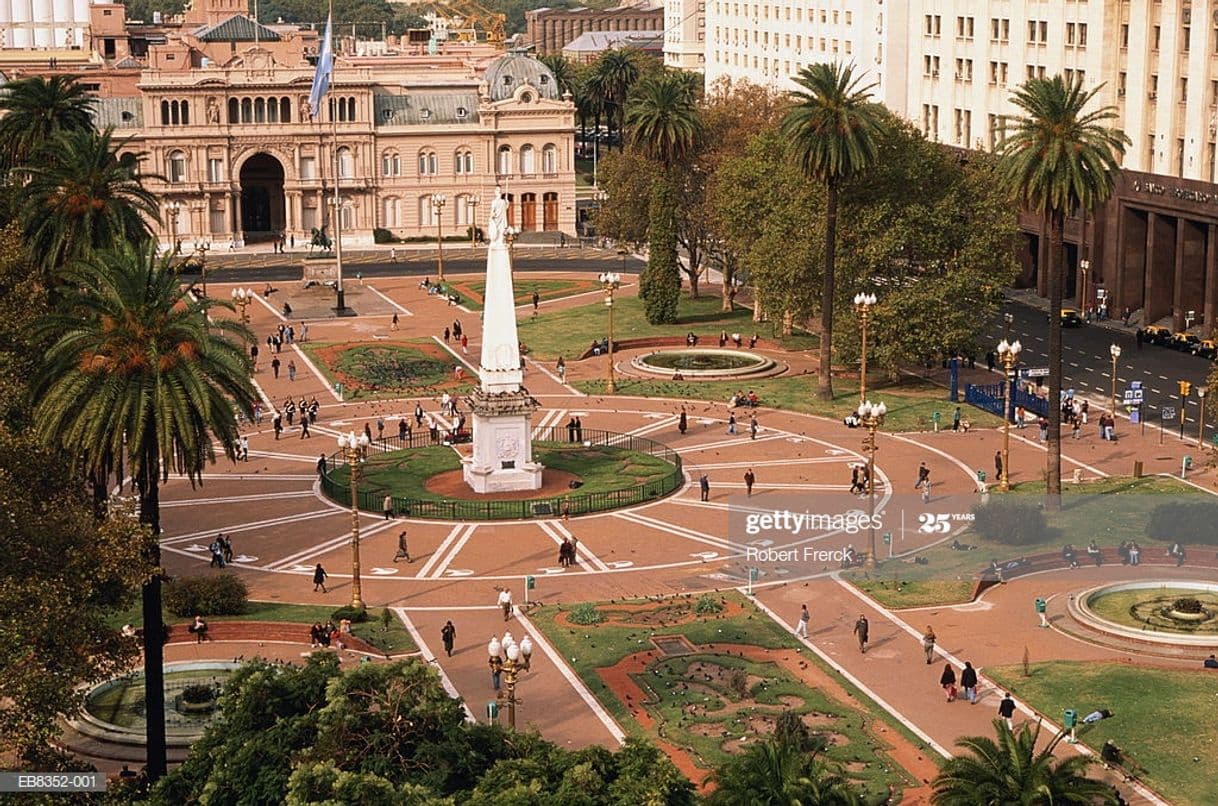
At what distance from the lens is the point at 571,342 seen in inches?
4584

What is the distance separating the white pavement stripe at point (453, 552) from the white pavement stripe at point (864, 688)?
38.1 feet

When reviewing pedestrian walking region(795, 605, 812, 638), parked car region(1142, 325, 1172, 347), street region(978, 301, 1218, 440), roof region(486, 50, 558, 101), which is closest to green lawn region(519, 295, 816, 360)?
street region(978, 301, 1218, 440)

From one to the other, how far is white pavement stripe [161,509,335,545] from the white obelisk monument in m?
6.66

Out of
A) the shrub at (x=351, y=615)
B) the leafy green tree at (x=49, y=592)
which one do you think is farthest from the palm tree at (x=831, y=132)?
the leafy green tree at (x=49, y=592)

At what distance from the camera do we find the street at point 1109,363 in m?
96.8

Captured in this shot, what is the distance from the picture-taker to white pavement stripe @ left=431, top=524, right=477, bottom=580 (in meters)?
71.5

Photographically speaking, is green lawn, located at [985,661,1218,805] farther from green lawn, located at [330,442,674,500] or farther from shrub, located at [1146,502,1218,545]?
green lawn, located at [330,442,674,500]

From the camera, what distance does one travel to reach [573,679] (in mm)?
59812

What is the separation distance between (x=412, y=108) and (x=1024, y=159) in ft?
296

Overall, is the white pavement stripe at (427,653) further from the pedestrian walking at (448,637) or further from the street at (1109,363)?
the street at (1109,363)

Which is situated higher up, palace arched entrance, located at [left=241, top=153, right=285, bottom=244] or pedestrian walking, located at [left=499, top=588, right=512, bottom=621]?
palace arched entrance, located at [left=241, top=153, right=285, bottom=244]

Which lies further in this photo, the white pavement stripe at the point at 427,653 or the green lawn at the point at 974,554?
the green lawn at the point at 974,554

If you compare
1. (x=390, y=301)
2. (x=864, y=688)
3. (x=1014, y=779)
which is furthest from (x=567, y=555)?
Answer: (x=390, y=301)

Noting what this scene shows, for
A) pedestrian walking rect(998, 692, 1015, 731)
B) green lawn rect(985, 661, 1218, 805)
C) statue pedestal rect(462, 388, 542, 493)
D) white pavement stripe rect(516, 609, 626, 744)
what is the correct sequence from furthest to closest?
statue pedestal rect(462, 388, 542, 493), white pavement stripe rect(516, 609, 626, 744), pedestrian walking rect(998, 692, 1015, 731), green lawn rect(985, 661, 1218, 805)
